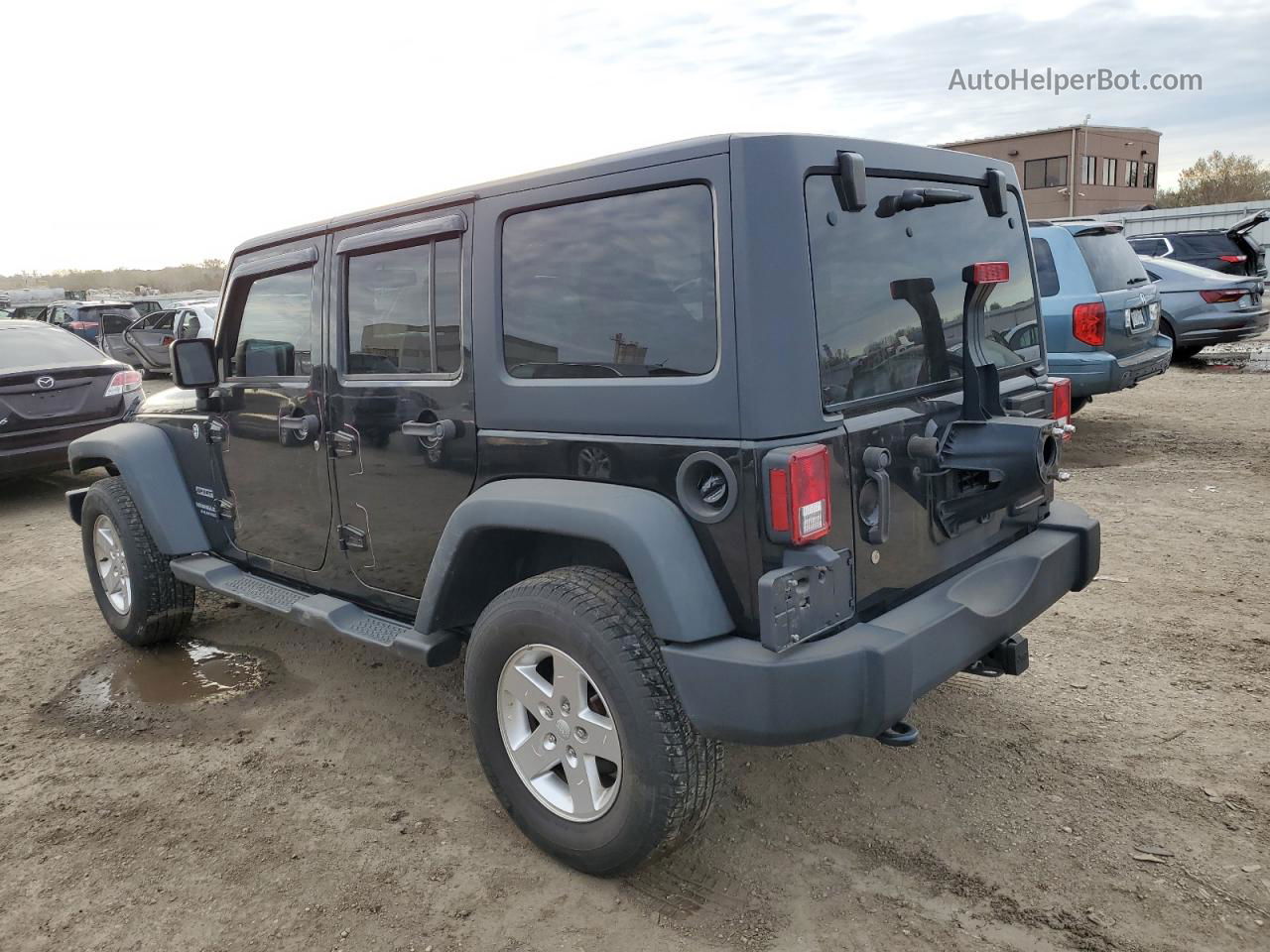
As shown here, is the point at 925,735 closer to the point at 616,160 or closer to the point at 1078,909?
the point at 1078,909

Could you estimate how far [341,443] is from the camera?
354 cm

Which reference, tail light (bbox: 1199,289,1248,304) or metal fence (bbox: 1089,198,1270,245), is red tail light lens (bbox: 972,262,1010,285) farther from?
metal fence (bbox: 1089,198,1270,245)

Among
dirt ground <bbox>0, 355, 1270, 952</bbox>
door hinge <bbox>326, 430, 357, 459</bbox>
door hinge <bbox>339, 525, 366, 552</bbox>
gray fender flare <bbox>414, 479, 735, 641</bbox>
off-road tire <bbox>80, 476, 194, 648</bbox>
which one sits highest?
door hinge <bbox>326, 430, 357, 459</bbox>

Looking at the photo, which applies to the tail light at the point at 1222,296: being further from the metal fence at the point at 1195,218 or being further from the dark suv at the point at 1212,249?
the metal fence at the point at 1195,218

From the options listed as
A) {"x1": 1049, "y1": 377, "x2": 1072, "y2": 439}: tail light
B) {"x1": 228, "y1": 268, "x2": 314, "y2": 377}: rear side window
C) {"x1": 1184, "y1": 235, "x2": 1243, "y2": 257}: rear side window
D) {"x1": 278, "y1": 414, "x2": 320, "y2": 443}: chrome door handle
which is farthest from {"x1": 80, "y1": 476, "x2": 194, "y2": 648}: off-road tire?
{"x1": 1184, "y1": 235, "x2": 1243, "y2": 257}: rear side window

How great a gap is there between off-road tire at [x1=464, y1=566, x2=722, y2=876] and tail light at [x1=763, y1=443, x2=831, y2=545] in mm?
503

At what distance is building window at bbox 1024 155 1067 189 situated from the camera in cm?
4544

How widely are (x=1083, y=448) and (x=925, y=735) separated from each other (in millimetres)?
5943

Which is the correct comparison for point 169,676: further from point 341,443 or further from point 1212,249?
point 1212,249

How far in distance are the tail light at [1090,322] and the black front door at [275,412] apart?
20.7ft

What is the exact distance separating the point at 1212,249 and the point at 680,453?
1479 cm

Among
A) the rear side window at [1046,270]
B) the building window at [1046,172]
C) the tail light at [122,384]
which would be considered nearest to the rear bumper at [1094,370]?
the rear side window at [1046,270]

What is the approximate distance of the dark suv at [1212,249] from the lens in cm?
1362

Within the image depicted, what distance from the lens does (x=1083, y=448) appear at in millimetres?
8508
